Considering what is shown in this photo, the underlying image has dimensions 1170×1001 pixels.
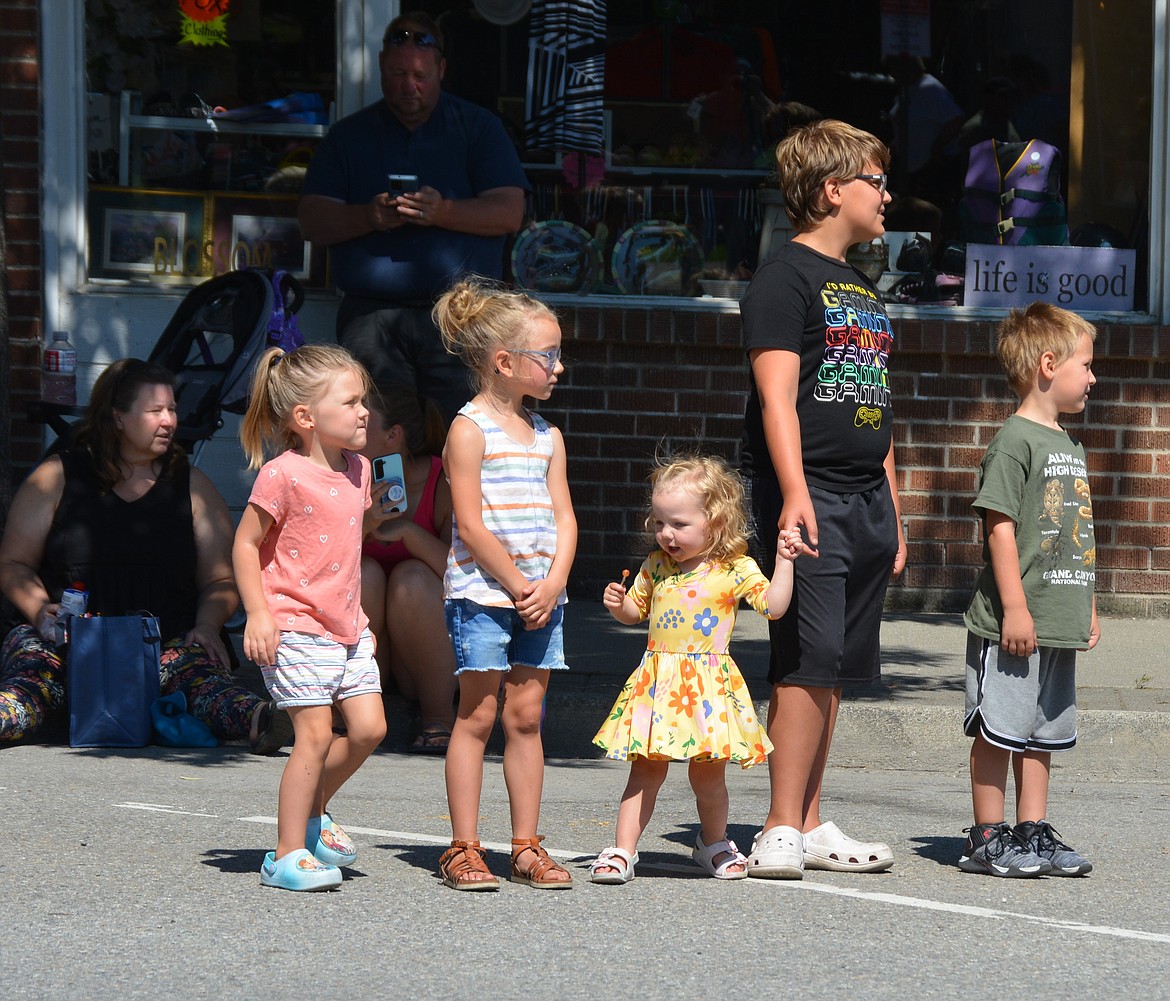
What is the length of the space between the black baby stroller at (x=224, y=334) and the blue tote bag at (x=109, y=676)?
108cm

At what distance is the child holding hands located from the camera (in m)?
4.57

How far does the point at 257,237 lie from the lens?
915 centimetres

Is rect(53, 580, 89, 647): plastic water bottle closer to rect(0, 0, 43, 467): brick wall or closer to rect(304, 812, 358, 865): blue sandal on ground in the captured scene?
rect(304, 812, 358, 865): blue sandal on ground

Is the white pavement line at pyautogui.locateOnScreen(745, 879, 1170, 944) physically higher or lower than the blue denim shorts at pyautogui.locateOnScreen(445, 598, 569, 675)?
lower

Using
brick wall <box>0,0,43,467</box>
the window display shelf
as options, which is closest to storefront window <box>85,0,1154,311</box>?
the window display shelf

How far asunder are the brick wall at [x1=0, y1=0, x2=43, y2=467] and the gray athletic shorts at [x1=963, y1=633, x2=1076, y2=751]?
5504mm

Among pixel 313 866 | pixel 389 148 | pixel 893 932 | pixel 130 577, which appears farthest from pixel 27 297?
pixel 893 932

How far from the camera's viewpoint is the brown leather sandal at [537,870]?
471cm

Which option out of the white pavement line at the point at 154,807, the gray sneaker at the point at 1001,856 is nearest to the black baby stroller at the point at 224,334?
the white pavement line at the point at 154,807

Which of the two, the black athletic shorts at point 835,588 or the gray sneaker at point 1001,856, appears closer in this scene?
the black athletic shorts at point 835,588

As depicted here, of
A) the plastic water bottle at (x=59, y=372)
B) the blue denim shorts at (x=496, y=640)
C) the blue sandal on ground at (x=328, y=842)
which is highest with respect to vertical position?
the plastic water bottle at (x=59, y=372)

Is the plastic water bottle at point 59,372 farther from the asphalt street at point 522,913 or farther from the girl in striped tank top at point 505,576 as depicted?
the girl in striped tank top at point 505,576

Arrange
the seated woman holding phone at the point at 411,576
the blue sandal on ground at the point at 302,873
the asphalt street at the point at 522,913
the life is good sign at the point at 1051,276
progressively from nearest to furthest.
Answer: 1. the asphalt street at the point at 522,913
2. the blue sandal on ground at the point at 302,873
3. the seated woman holding phone at the point at 411,576
4. the life is good sign at the point at 1051,276

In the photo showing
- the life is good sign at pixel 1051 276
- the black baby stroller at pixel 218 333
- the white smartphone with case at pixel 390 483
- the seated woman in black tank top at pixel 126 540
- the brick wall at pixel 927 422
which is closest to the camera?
the white smartphone with case at pixel 390 483
